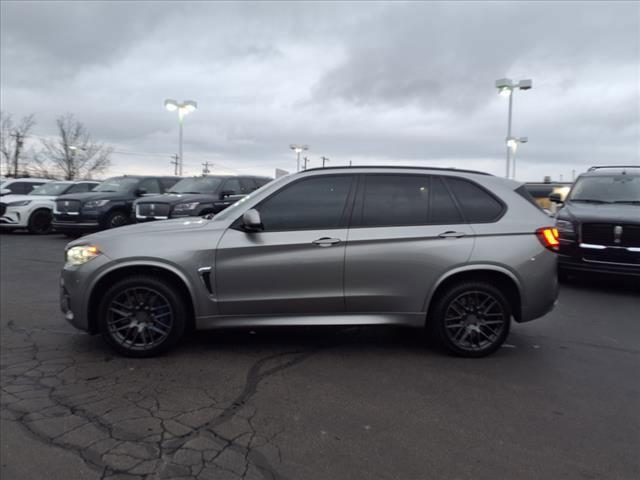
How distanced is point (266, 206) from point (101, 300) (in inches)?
65.2

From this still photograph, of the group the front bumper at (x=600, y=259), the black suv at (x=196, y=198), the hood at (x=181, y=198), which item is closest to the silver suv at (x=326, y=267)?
the front bumper at (x=600, y=259)

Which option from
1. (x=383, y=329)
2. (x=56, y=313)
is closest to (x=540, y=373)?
(x=383, y=329)

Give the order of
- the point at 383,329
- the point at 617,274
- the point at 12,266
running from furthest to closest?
the point at 12,266 < the point at 617,274 < the point at 383,329

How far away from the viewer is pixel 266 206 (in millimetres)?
4430

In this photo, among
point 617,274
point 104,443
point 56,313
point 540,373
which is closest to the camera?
point 104,443

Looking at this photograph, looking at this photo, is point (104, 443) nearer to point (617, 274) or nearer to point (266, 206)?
point (266, 206)

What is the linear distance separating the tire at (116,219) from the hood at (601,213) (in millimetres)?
10658

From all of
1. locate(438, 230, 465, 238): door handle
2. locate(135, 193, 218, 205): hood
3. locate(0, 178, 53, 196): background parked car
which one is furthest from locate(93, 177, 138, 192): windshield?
locate(438, 230, 465, 238): door handle

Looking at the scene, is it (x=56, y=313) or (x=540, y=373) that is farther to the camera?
(x=56, y=313)

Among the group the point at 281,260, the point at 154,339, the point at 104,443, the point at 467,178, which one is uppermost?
the point at 467,178

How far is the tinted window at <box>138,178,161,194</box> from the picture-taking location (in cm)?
1438

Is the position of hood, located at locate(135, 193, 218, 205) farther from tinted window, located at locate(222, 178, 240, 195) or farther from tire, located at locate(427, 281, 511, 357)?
tire, located at locate(427, 281, 511, 357)

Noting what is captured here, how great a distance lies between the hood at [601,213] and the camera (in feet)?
23.7

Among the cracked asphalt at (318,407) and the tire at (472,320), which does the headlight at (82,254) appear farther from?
the tire at (472,320)
